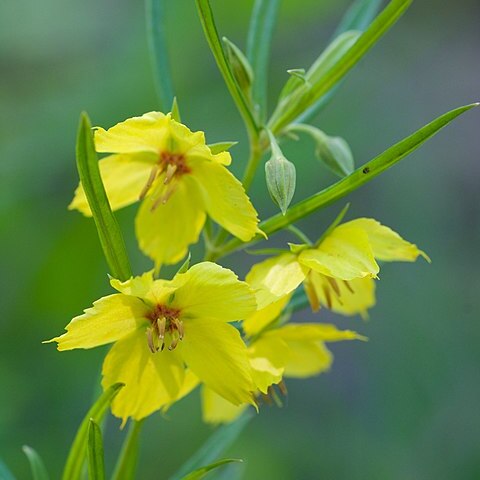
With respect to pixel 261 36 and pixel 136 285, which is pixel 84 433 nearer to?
pixel 136 285

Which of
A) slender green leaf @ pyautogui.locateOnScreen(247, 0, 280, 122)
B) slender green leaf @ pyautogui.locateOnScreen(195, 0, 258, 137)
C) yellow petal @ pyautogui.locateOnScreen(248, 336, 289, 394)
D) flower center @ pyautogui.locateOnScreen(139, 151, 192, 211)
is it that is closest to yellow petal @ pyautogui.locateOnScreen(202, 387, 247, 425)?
yellow petal @ pyautogui.locateOnScreen(248, 336, 289, 394)

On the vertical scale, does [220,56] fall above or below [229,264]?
above

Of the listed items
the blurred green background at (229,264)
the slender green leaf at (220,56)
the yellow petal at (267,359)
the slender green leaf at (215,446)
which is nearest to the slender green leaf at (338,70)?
the slender green leaf at (220,56)

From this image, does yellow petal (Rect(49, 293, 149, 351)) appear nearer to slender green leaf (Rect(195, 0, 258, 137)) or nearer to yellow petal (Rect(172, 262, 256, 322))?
yellow petal (Rect(172, 262, 256, 322))

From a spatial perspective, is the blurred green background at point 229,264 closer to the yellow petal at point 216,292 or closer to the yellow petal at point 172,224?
the yellow petal at point 172,224

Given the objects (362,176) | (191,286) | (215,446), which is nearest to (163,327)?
(191,286)

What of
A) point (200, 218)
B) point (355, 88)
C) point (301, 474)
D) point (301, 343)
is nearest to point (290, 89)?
point (200, 218)

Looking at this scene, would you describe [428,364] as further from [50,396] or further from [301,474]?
[50,396]
